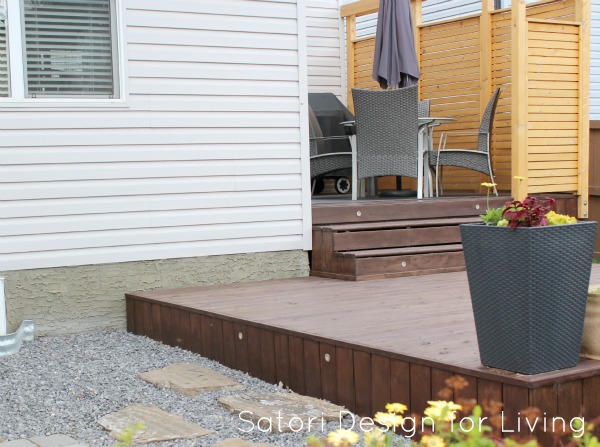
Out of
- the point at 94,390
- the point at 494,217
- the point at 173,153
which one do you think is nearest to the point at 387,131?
the point at 173,153

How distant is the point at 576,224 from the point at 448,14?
1031 cm

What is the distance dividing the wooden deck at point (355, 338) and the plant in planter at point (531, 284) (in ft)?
0.25

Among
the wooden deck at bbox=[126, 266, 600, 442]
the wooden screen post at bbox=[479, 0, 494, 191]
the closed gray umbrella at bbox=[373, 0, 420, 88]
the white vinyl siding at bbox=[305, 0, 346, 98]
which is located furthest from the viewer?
the white vinyl siding at bbox=[305, 0, 346, 98]

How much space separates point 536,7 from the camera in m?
8.05

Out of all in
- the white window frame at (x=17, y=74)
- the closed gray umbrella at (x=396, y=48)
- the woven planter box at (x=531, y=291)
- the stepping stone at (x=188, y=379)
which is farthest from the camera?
the closed gray umbrella at (x=396, y=48)

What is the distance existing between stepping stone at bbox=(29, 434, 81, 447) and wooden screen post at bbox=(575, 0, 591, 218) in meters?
5.28

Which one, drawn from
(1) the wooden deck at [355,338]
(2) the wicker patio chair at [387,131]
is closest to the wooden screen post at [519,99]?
(2) the wicker patio chair at [387,131]

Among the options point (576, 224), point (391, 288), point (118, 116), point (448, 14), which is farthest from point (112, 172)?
point (448, 14)

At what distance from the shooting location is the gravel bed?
356 centimetres

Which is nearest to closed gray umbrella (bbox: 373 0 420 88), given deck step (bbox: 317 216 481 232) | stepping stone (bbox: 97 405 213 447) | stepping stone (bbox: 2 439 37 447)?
deck step (bbox: 317 216 481 232)

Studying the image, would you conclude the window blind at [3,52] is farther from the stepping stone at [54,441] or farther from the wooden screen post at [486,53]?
the wooden screen post at [486,53]

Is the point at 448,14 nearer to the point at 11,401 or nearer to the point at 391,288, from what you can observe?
the point at 391,288

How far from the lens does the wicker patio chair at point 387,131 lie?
279 inches

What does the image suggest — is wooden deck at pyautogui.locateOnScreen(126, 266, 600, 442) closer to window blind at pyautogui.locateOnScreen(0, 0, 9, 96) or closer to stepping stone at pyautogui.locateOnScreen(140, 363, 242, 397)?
stepping stone at pyautogui.locateOnScreen(140, 363, 242, 397)
